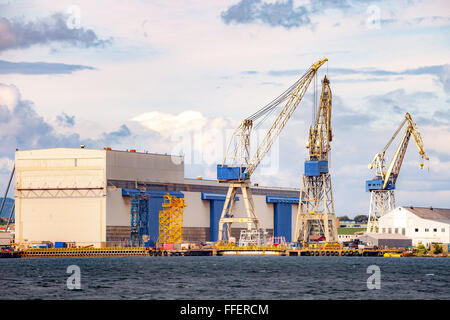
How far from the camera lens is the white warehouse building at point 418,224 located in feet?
595

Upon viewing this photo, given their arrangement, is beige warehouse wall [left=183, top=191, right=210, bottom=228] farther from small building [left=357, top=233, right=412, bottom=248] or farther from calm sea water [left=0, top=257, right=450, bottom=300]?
calm sea water [left=0, top=257, right=450, bottom=300]

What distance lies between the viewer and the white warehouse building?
181500mm

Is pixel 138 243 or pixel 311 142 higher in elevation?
pixel 311 142

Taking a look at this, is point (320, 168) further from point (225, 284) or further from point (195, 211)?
point (225, 284)

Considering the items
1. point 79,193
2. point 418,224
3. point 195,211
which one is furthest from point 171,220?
point 418,224

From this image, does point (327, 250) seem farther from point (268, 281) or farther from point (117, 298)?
Answer: point (117, 298)

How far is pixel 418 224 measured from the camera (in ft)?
607

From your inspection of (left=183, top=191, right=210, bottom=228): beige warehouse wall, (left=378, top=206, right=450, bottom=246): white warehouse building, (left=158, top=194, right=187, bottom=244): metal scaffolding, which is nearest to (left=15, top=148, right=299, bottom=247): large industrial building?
(left=158, top=194, right=187, bottom=244): metal scaffolding

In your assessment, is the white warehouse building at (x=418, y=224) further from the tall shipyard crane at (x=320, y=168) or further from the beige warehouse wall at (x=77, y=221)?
the beige warehouse wall at (x=77, y=221)
